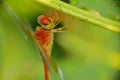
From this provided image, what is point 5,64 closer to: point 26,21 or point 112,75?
point 26,21

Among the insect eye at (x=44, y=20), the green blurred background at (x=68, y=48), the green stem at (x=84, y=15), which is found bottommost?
the green blurred background at (x=68, y=48)

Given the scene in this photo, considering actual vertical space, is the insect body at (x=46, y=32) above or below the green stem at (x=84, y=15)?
below

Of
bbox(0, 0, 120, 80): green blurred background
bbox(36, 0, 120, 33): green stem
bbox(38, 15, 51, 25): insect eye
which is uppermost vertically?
bbox(36, 0, 120, 33): green stem

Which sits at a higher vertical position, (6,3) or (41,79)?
(6,3)

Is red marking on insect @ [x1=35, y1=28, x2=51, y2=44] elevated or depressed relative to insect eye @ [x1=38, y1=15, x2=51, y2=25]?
depressed

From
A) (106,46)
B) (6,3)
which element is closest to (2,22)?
(6,3)

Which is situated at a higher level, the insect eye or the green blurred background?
the insect eye
